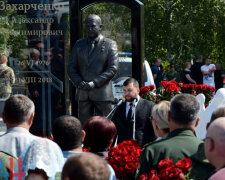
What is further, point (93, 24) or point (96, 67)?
point (96, 67)

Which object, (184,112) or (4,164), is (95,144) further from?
(4,164)

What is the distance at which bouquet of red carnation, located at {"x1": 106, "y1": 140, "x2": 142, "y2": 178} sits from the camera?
14.1 ft

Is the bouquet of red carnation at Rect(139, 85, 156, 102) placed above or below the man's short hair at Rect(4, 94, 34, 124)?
below

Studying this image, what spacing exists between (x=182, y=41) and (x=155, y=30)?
4.95ft

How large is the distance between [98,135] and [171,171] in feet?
3.30

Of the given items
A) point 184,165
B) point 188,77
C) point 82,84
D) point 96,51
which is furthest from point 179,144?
point 188,77

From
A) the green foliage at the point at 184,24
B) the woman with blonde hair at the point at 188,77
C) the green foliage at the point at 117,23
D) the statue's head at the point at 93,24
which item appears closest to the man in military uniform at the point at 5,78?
the green foliage at the point at 117,23

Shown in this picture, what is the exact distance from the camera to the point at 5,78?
10.2 meters

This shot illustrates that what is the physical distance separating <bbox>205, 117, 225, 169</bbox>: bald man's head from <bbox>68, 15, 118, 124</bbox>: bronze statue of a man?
17.4 feet

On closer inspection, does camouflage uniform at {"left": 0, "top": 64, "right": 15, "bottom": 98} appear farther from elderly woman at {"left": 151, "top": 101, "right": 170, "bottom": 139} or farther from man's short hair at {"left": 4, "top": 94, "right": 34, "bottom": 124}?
man's short hair at {"left": 4, "top": 94, "right": 34, "bottom": 124}

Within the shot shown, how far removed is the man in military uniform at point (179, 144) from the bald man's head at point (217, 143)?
0.51 m

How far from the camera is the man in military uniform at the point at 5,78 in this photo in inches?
402

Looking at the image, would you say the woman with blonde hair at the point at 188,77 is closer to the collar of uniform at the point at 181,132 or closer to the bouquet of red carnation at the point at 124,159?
the bouquet of red carnation at the point at 124,159

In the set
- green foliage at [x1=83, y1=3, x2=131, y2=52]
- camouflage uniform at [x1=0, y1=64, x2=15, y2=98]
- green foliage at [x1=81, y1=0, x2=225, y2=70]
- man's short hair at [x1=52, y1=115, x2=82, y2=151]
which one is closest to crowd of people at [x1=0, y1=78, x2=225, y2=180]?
man's short hair at [x1=52, y1=115, x2=82, y2=151]
